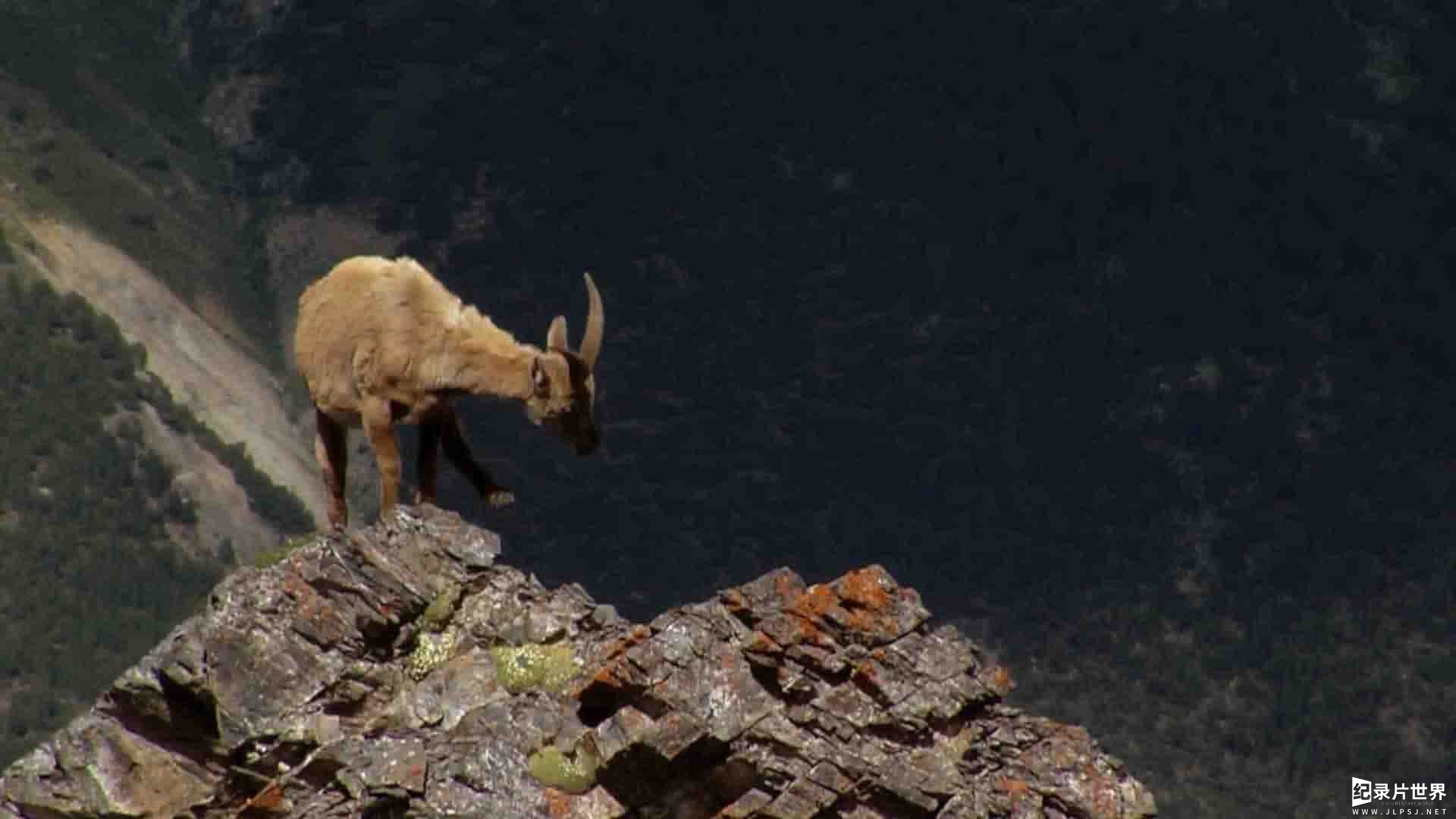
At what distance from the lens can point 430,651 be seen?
28.5 m

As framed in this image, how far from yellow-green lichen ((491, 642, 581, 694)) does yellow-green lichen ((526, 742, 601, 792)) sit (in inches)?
54.7

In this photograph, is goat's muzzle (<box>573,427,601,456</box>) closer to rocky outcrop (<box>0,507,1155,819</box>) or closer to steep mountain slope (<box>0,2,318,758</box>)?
rocky outcrop (<box>0,507,1155,819</box>)

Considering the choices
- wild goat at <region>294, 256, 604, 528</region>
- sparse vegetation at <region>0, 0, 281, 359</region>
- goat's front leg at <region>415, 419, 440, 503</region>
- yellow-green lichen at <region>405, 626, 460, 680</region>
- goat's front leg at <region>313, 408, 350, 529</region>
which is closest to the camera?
yellow-green lichen at <region>405, 626, 460, 680</region>

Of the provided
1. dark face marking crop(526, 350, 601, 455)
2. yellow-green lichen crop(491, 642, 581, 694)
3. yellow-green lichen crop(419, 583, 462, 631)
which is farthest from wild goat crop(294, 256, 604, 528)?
yellow-green lichen crop(491, 642, 581, 694)

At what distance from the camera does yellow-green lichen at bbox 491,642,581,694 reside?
1094 inches

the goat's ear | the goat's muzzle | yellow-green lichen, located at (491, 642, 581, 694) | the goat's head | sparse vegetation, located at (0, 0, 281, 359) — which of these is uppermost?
sparse vegetation, located at (0, 0, 281, 359)

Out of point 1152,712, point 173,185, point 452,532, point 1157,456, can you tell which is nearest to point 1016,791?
point 452,532

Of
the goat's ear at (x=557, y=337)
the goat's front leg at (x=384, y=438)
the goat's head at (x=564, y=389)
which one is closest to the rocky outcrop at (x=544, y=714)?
the goat's head at (x=564, y=389)

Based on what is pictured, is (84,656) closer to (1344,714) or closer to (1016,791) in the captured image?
(1344,714)

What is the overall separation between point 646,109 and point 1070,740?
164 meters

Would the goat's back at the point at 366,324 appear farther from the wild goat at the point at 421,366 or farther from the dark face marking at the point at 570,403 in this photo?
the dark face marking at the point at 570,403

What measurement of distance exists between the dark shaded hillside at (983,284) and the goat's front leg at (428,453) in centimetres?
9721

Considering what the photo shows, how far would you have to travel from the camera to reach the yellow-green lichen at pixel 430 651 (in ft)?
92.7

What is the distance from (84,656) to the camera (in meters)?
111
